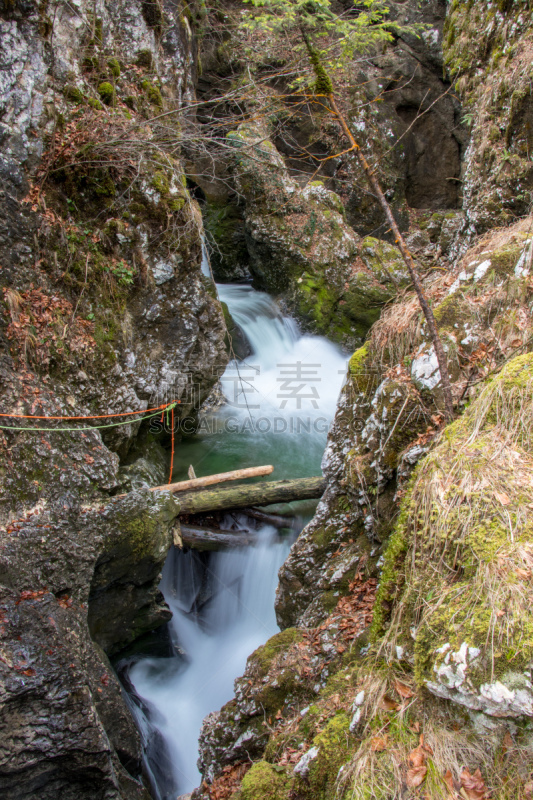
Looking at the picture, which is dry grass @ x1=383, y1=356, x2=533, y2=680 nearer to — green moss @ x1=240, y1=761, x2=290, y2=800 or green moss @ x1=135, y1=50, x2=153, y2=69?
green moss @ x1=240, y1=761, x2=290, y2=800

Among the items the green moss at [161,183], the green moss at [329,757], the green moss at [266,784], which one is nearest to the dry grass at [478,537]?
the green moss at [329,757]

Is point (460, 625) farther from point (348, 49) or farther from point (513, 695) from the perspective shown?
point (348, 49)

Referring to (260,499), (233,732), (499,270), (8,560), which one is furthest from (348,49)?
(233,732)

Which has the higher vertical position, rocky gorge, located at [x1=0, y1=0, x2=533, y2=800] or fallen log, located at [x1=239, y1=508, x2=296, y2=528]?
rocky gorge, located at [x1=0, y1=0, x2=533, y2=800]

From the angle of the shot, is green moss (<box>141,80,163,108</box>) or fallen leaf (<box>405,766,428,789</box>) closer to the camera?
fallen leaf (<box>405,766,428,789</box>)

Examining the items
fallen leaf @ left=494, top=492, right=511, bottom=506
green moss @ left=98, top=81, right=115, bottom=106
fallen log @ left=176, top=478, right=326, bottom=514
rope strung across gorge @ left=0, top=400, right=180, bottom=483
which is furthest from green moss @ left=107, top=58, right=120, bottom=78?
fallen leaf @ left=494, top=492, right=511, bottom=506

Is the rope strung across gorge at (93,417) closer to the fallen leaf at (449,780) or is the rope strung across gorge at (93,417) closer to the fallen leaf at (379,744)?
the fallen leaf at (379,744)

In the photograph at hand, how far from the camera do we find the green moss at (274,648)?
12.0 ft

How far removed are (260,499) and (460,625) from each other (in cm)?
454

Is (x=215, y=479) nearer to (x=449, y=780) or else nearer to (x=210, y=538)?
(x=210, y=538)

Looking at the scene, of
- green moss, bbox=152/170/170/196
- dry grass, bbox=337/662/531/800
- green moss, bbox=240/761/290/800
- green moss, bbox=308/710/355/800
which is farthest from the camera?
green moss, bbox=152/170/170/196

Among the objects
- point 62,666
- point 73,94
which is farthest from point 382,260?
point 62,666

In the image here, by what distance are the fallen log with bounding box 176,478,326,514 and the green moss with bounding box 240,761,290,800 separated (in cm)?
368

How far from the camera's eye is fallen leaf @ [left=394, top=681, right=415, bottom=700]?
2.08m
